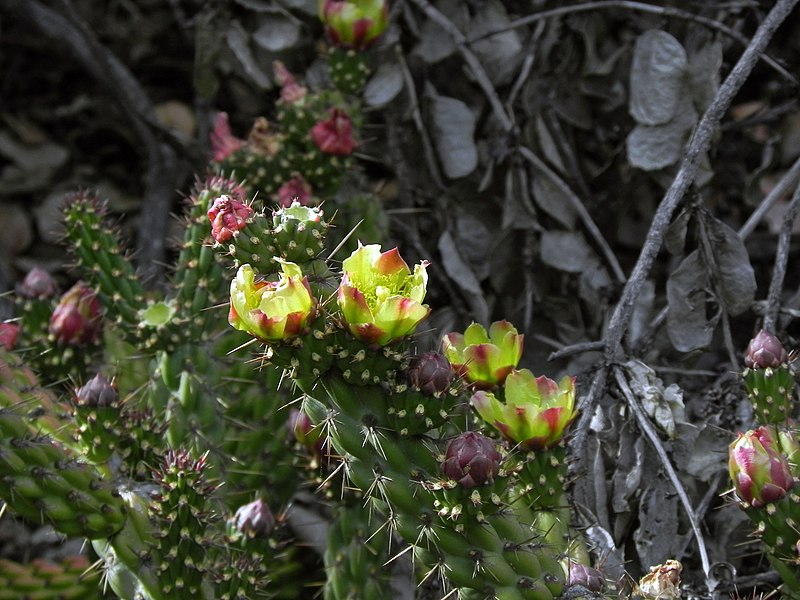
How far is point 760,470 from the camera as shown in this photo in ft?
3.96

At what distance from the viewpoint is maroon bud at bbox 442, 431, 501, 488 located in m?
1.10

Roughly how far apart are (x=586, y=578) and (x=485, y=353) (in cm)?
35

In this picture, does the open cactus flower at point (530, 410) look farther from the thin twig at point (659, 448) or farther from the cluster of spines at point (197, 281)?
the cluster of spines at point (197, 281)

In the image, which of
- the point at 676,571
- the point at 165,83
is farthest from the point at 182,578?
the point at 165,83

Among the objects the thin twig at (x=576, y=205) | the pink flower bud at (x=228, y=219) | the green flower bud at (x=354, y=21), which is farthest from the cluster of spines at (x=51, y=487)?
the thin twig at (x=576, y=205)

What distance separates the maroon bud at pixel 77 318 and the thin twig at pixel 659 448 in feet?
3.16

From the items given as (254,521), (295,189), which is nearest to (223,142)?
(295,189)

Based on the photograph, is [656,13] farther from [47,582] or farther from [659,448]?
[47,582]

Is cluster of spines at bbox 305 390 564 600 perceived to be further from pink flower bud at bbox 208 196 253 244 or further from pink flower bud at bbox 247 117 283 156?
pink flower bud at bbox 247 117 283 156

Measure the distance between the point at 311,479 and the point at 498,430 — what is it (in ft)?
1.52

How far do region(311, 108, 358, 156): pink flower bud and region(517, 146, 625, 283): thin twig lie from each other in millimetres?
432

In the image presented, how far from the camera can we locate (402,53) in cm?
227

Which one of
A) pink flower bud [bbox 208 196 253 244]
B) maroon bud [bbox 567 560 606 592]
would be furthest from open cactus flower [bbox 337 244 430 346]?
maroon bud [bbox 567 560 606 592]

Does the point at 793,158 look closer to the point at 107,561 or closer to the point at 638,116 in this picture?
the point at 638,116
